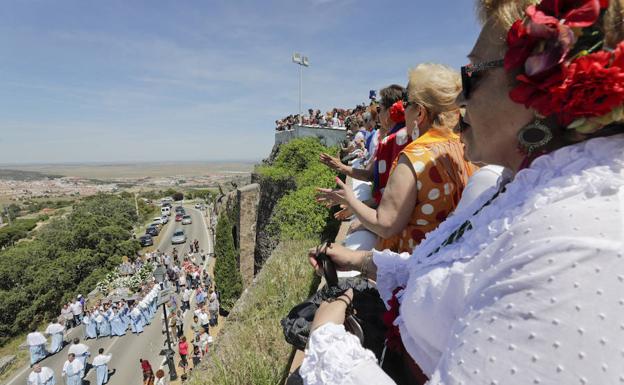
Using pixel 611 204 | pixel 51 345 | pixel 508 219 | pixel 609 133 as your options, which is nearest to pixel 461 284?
pixel 508 219

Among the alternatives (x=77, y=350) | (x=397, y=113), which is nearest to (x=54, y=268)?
(x=77, y=350)

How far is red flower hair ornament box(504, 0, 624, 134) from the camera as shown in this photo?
77cm

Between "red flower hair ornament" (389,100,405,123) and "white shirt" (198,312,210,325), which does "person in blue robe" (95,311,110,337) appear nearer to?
"white shirt" (198,312,210,325)

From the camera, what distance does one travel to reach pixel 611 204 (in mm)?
664

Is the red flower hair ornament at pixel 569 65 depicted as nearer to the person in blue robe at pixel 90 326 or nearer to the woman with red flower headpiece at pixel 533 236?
the woman with red flower headpiece at pixel 533 236

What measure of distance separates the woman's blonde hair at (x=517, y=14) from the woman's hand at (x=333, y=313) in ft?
3.45

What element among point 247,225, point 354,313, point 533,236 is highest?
point 533,236

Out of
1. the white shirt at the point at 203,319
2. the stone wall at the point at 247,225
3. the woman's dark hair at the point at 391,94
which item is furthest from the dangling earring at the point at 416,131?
the stone wall at the point at 247,225

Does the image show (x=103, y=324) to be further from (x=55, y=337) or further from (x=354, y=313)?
(x=354, y=313)

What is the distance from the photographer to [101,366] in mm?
12562

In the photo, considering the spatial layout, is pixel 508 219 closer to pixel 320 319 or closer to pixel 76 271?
pixel 320 319

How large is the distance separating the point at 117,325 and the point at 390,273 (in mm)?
20285

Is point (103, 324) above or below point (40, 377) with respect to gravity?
below

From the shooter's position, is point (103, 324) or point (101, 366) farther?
point (103, 324)
